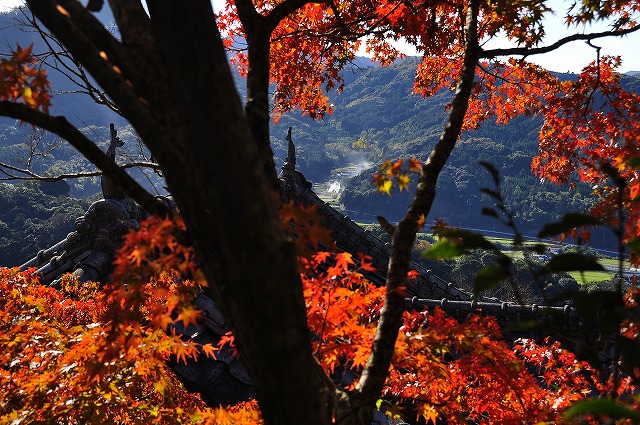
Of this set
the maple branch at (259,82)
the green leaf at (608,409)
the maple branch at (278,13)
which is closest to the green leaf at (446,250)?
the green leaf at (608,409)

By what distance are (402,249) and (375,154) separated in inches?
4999

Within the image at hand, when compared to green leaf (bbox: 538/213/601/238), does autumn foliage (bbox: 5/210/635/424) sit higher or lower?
lower

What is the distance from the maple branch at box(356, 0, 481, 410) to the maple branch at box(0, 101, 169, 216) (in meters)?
1.53

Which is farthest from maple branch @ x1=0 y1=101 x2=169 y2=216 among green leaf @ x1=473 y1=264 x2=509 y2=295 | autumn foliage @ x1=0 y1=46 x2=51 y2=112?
green leaf @ x1=473 y1=264 x2=509 y2=295

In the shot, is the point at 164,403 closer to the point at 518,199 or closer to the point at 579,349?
the point at 579,349

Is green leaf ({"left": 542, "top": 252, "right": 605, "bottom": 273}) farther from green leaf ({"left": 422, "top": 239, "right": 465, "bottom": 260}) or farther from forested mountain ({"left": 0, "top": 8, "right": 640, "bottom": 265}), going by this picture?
forested mountain ({"left": 0, "top": 8, "right": 640, "bottom": 265})

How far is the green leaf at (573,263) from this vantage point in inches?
52.1

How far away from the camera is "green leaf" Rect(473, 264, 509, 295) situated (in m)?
1.43

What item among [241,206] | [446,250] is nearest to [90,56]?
[241,206]

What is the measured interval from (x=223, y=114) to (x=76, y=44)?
95cm

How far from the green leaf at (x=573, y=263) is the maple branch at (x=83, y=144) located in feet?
6.09

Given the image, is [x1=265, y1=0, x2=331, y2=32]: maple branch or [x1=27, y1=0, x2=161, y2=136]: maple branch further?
[x1=265, y1=0, x2=331, y2=32]: maple branch

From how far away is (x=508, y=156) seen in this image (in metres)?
92.4

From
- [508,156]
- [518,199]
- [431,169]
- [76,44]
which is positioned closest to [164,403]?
[431,169]
